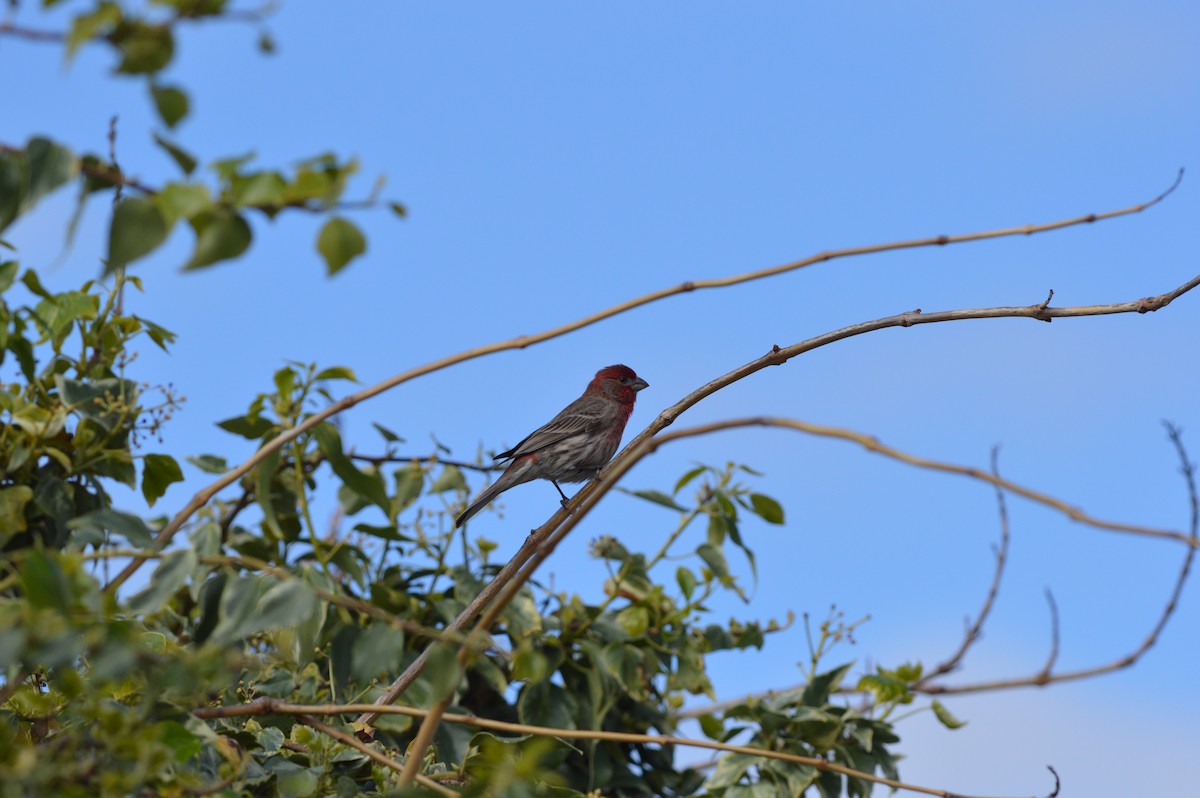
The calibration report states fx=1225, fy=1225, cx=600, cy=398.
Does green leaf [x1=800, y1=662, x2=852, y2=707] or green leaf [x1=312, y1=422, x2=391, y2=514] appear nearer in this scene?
green leaf [x1=312, y1=422, x2=391, y2=514]

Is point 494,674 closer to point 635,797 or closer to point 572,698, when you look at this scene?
point 572,698

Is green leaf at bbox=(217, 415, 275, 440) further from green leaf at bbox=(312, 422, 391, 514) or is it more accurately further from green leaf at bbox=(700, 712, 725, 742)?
green leaf at bbox=(700, 712, 725, 742)

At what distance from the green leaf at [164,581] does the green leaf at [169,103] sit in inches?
41.3

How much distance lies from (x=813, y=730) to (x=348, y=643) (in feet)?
9.66

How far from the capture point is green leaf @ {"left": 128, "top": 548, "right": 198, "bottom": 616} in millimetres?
Result: 2889

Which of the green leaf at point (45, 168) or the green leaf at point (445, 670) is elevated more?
the green leaf at point (45, 168)

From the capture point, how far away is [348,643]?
405cm

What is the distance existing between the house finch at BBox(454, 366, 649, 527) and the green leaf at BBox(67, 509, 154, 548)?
5.67m

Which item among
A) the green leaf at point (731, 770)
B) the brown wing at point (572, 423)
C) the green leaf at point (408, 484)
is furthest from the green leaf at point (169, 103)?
the brown wing at point (572, 423)

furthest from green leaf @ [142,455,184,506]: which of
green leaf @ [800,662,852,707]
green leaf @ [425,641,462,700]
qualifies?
green leaf @ [800,662,852,707]

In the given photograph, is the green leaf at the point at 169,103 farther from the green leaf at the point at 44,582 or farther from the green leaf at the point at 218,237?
the green leaf at the point at 44,582

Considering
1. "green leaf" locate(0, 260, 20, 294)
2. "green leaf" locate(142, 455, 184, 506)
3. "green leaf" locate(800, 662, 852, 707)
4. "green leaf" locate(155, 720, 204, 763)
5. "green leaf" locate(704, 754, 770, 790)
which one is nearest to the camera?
"green leaf" locate(155, 720, 204, 763)

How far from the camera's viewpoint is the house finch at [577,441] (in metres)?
9.55

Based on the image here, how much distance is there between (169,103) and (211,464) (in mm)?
2162
